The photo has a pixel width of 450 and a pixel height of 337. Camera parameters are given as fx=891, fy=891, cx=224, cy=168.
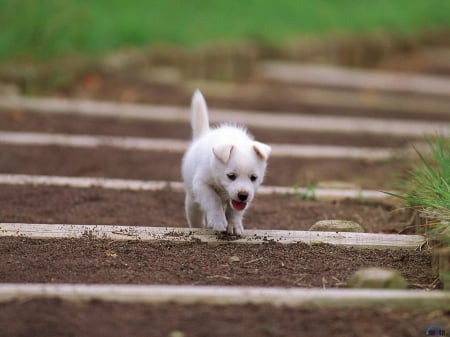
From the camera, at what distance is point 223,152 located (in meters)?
4.68

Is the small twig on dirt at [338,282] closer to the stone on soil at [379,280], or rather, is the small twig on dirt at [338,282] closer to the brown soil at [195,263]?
the brown soil at [195,263]

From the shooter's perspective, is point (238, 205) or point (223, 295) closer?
point (223, 295)

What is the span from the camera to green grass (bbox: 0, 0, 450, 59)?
31.3 ft

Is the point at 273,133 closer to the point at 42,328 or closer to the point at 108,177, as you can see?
the point at 108,177

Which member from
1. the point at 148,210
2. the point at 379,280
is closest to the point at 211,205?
the point at 148,210

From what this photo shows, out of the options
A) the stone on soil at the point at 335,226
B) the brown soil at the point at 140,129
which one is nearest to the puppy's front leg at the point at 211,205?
the stone on soil at the point at 335,226

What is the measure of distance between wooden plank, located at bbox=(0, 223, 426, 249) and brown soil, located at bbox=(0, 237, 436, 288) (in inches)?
2.0

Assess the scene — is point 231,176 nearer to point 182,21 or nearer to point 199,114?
point 199,114

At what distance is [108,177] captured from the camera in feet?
21.7

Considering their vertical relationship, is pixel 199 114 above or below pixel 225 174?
above

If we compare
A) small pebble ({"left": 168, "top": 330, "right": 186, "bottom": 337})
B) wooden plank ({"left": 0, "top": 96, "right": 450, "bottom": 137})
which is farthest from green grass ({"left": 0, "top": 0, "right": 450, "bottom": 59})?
small pebble ({"left": 168, "top": 330, "right": 186, "bottom": 337})

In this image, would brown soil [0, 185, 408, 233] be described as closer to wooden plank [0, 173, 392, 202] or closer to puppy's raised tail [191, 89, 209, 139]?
wooden plank [0, 173, 392, 202]

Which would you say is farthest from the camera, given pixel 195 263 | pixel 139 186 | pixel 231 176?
pixel 139 186

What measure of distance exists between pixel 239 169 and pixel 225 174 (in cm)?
9
